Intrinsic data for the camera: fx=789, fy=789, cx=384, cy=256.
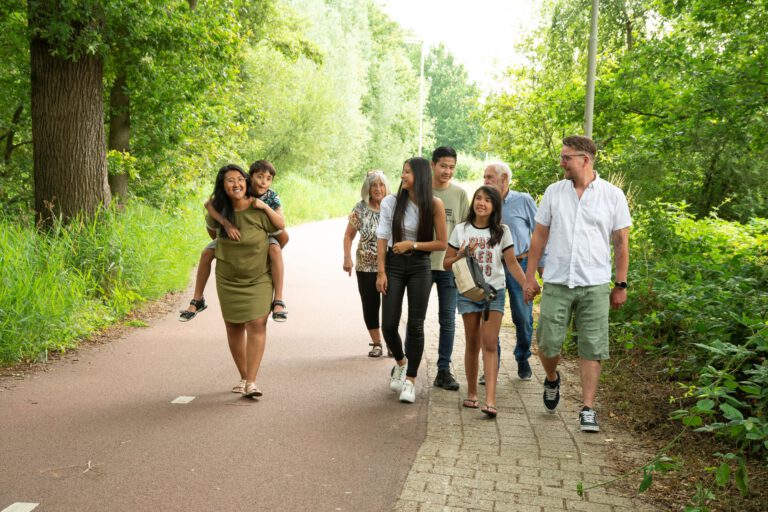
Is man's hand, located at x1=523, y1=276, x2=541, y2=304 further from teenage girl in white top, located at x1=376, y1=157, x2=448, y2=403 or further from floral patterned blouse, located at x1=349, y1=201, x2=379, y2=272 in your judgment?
floral patterned blouse, located at x1=349, y1=201, x2=379, y2=272

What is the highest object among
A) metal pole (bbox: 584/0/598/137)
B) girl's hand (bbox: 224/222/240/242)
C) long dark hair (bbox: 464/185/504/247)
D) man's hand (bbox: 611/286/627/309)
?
metal pole (bbox: 584/0/598/137)

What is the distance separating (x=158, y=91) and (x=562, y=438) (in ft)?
34.8

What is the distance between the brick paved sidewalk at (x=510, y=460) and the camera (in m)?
4.24

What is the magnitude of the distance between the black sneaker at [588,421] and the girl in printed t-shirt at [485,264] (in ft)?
2.28

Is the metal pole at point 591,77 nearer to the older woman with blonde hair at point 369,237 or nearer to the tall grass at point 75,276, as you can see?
the older woman with blonde hair at point 369,237

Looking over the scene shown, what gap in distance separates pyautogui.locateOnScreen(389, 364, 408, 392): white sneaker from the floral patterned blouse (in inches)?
45.7

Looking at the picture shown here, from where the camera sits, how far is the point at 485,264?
237 inches

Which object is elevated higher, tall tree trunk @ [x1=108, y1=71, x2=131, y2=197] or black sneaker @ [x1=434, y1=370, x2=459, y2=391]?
tall tree trunk @ [x1=108, y1=71, x2=131, y2=197]

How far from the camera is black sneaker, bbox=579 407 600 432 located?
5539 mm

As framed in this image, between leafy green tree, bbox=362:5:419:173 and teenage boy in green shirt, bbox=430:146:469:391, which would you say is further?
leafy green tree, bbox=362:5:419:173

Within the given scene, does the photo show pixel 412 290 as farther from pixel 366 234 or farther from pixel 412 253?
pixel 366 234

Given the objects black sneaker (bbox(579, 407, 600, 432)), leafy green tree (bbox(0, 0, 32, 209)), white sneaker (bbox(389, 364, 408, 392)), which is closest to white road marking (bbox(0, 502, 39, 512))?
white sneaker (bbox(389, 364, 408, 392))

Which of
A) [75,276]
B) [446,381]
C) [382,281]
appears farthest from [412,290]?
[75,276]

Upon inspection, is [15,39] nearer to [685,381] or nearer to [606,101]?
[606,101]
